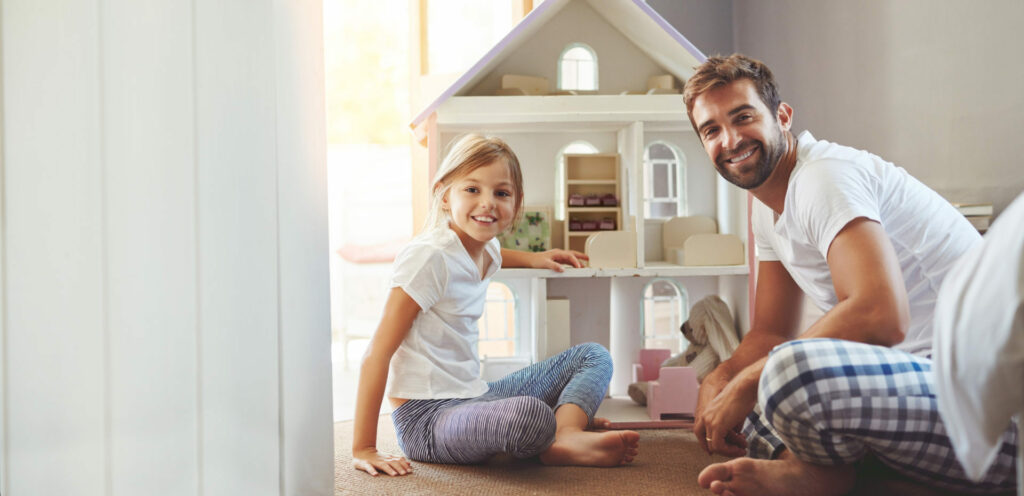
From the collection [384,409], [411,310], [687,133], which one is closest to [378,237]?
[384,409]

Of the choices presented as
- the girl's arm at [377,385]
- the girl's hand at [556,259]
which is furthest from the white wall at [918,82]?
the girl's arm at [377,385]

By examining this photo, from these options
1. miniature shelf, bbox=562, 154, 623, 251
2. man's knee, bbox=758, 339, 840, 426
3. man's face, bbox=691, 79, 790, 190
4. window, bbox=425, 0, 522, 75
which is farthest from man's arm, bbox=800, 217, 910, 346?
window, bbox=425, 0, 522, 75

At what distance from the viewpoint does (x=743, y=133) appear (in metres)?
1.15

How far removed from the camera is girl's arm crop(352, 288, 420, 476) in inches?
48.9

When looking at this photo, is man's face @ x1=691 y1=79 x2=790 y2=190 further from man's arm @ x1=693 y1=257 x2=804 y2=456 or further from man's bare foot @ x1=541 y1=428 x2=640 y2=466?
A: man's bare foot @ x1=541 y1=428 x2=640 y2=466

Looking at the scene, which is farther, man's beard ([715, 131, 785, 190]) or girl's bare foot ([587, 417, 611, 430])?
girl's bare foot ([587, 417, 611, 430])

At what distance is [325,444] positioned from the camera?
99 centimetres

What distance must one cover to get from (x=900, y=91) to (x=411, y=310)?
107 centimetres

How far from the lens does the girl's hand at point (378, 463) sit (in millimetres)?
1221

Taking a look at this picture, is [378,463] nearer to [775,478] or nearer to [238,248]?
[238,248]

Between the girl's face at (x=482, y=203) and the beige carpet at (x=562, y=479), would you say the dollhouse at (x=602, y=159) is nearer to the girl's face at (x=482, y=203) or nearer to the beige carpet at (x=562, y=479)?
the girl's face at (x=482, y=203)

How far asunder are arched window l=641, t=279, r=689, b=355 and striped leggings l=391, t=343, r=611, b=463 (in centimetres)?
47

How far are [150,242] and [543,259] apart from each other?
36.8 inches

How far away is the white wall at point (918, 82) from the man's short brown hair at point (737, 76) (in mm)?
403
